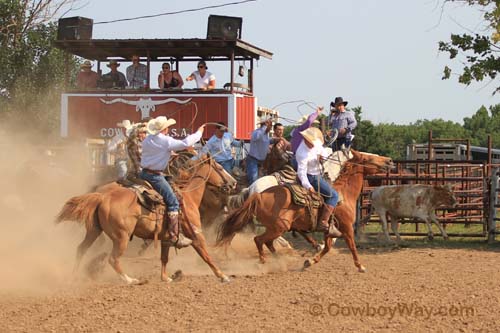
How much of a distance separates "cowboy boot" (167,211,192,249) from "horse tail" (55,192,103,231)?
933 millimetres

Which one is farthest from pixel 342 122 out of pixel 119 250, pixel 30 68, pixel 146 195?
pixel 30 68

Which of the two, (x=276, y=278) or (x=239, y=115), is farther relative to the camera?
(x=239, y=115)

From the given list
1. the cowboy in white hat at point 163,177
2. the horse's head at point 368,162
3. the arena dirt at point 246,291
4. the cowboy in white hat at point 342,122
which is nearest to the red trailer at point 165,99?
the cowboy in white hat at point 342,122

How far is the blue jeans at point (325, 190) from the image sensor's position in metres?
10.6

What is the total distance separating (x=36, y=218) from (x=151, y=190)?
4.88 metres

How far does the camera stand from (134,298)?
8211mm

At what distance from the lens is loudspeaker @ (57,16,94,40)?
1752 cm

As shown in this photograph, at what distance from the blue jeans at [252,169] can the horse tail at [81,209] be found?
446cm

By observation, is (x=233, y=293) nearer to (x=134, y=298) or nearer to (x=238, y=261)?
(x=134, y=298)

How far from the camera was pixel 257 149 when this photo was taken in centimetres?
1340

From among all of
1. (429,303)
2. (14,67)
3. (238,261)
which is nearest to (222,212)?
(238,261)

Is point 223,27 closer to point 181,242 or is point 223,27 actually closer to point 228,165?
point 228,165

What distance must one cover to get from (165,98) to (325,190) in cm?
724

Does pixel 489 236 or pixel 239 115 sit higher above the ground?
pixel 239 115
